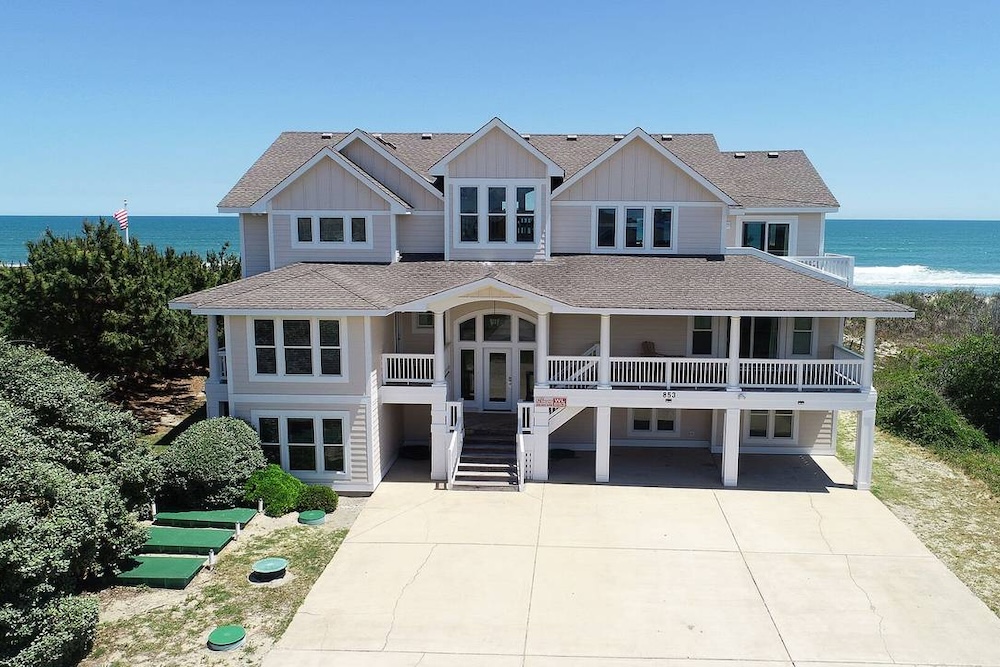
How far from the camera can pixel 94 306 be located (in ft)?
72.8

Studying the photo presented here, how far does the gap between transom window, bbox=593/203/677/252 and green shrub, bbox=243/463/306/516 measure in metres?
11.1

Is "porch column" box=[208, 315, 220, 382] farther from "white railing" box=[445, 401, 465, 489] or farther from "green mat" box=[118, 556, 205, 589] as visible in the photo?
"white railing" box=[445, 401, 465, 489]

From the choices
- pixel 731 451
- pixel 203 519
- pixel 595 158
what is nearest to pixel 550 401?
pixel 731 451

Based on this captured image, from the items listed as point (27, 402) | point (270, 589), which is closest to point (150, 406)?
point (27, 402)

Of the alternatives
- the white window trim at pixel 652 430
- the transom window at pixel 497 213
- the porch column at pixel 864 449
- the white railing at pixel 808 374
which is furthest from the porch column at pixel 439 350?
the porch column at pixel 864 449

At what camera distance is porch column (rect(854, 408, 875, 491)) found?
61.8ft

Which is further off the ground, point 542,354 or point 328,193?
point 328,193

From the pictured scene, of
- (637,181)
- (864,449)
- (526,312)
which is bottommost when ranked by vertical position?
(864,449)

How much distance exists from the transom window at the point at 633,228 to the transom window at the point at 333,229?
6.86 meters

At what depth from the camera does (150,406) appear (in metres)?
26.0

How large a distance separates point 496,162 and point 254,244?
307 inches

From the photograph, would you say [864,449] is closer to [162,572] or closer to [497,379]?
[497,379]

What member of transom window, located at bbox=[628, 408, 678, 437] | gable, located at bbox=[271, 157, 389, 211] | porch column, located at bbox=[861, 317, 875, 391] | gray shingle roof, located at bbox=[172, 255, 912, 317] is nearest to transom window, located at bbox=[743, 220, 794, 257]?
gray shingle roof, located at bbox=[172, 255, 912, 317]

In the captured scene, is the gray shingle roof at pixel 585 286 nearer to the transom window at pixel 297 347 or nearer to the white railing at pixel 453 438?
the transom window at pixel 297 347
